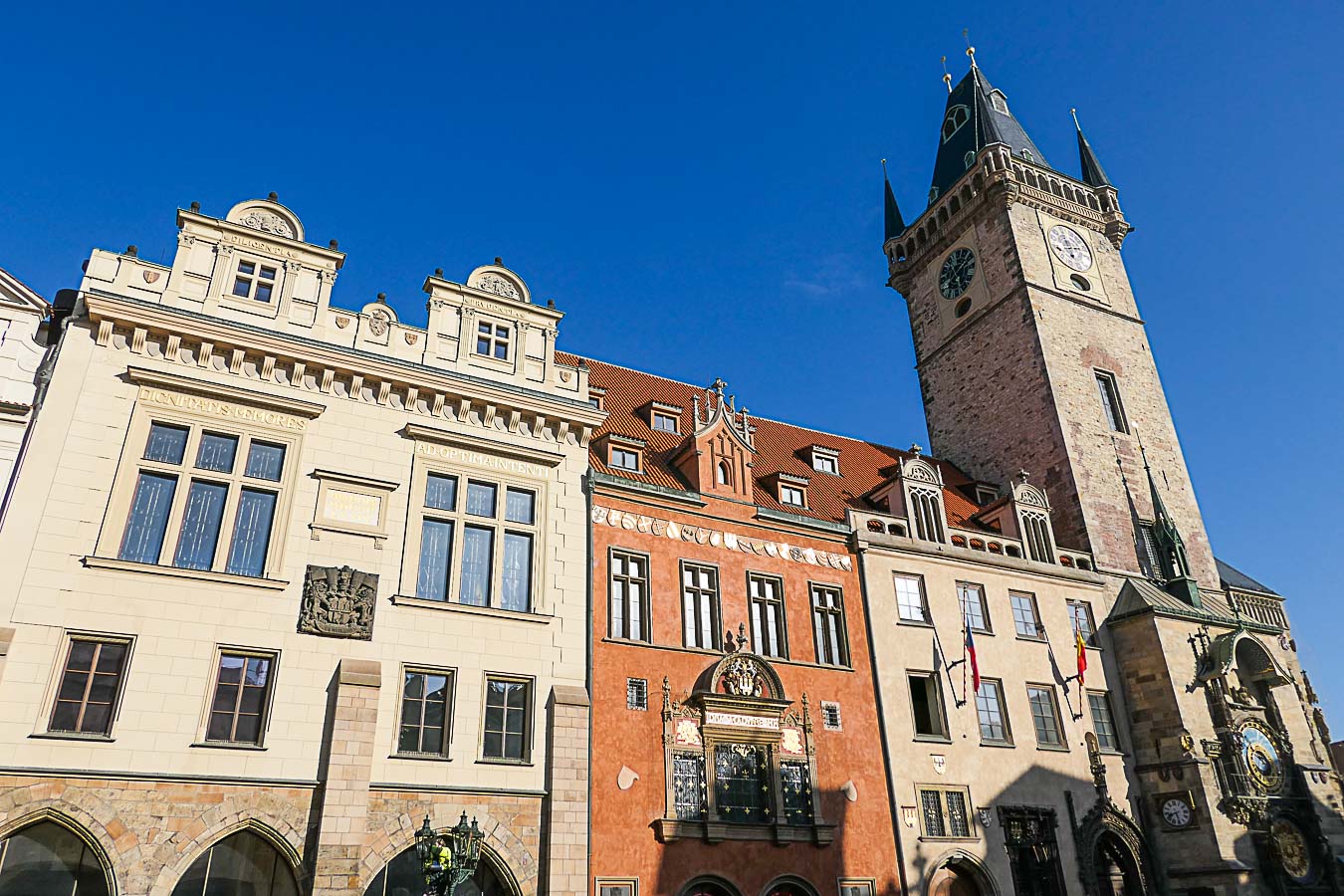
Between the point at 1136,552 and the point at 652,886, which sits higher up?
the point at 1136,552

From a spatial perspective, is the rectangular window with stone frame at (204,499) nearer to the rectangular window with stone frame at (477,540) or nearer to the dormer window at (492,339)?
the rectangular window with stone frame at (477,540)

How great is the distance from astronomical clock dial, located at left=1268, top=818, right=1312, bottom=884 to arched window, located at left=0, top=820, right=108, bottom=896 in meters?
28.3

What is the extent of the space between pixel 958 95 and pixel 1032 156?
6.42m

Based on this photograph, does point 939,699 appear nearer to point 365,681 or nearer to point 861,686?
point 861,686

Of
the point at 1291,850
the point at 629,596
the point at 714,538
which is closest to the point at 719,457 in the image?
the point at 714,538

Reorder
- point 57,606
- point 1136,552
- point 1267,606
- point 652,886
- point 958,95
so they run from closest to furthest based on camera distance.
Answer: point 57,606 → point 652,886 → point 1136,552 → point 1267,606 → point 958,95

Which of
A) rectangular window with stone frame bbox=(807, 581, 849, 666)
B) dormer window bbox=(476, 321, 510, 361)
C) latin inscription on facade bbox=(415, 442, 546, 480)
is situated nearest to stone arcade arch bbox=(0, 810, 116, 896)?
latin inscription on facade bbox=(415, 442, 546, 480)

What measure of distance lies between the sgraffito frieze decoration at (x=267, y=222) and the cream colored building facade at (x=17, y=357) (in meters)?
4.40

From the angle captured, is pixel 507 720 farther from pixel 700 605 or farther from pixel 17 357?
pixel 17 357

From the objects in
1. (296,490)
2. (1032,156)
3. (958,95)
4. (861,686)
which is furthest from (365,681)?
(958,95)

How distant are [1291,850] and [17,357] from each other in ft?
111

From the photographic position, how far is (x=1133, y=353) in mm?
38406

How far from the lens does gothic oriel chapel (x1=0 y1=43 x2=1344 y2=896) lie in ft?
55.1

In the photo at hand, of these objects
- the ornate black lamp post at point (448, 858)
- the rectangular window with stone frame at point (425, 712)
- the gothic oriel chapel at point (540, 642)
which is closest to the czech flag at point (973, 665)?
the gothic oriel chapel at point (540, 642)
